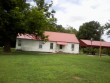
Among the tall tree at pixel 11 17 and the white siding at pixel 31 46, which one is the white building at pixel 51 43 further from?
the tall tree at pixel 11 17

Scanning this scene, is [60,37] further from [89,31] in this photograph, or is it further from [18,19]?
[89,31]

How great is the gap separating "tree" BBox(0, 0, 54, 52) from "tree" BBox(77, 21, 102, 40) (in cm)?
4984

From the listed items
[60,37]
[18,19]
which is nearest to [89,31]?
[60,37]

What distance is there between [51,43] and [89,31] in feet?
119

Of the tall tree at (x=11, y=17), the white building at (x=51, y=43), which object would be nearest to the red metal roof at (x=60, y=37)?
the white building at (x=51, y=43)

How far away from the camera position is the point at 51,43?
53.2 metres

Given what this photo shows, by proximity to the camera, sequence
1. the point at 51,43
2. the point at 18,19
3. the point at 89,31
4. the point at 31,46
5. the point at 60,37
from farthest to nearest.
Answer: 1. the point at 89,31
2. the point at 60,37
3. the point at 51,43
4. the point at 31,46
5. the point at 18,19

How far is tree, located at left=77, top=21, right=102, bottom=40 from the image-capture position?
87188 mm

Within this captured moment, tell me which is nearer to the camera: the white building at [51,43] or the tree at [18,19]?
the tree at [18,19]

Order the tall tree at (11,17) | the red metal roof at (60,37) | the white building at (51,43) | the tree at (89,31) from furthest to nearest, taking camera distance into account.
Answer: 1. the tree at (89,31)
2. the red metal roof at (60,37)
3. the white building at (51,43)
4. the tall tree at (11,17)

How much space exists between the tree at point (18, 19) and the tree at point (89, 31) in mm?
Answer: 49836

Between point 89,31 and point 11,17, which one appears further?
point 89,31

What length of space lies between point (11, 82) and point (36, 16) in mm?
25620

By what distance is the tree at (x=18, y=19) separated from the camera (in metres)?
35.4
